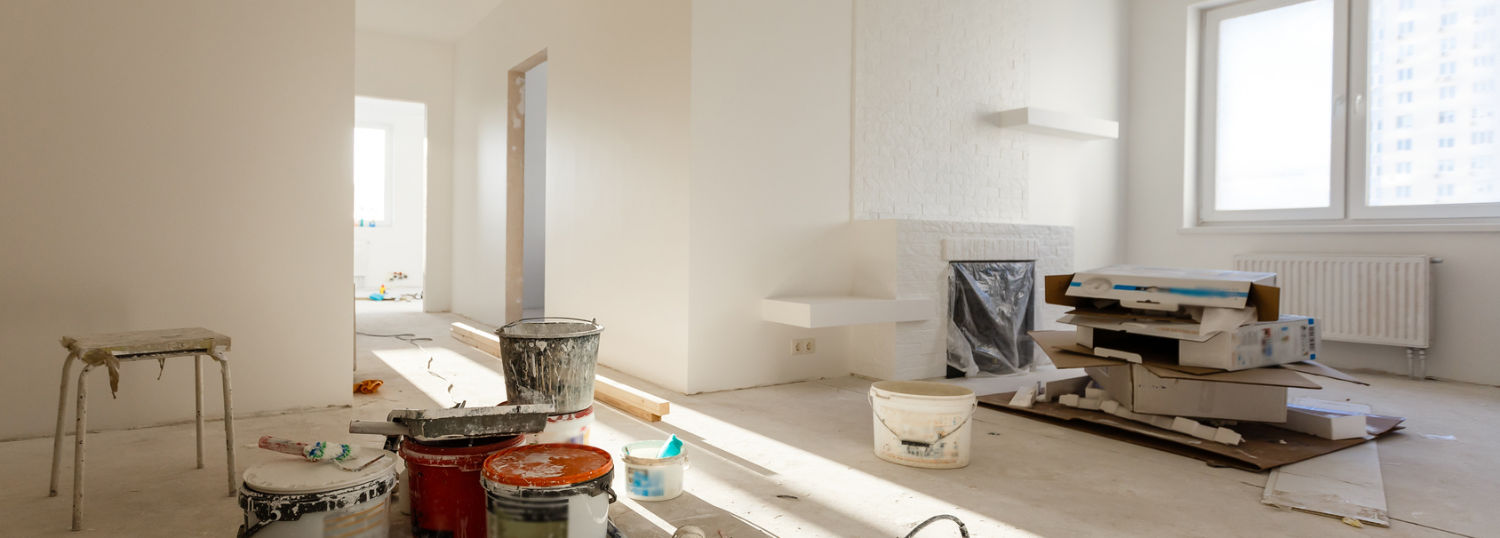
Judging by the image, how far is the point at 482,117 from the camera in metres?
6.84

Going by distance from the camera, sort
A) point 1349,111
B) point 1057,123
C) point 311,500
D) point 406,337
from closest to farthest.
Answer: point 311,500 < point 1349,111 < point 1057,123 < point 406,337

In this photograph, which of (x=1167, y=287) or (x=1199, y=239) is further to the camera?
(x=1199, y=239)

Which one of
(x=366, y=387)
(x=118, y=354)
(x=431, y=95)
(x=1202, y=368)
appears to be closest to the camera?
(x=118, y=354)

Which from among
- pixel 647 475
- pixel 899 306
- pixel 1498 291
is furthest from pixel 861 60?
pixel 1498 291

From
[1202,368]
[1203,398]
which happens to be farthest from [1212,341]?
[1203,398]

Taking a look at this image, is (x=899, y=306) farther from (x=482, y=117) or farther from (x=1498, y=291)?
(x=482, y=117)

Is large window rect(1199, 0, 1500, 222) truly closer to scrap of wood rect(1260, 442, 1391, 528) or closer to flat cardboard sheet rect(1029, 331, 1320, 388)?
flat cardboard sheet rect(1029, 331, 1320, 388)

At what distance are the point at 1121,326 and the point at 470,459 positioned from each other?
8.10ft

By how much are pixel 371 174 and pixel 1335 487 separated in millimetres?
11111

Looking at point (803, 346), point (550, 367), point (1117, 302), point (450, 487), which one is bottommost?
point (450, 487)

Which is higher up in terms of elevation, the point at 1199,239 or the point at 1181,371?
the point at 1199,239

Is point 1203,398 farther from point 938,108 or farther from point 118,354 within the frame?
point 118,354

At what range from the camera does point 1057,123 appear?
5.00m

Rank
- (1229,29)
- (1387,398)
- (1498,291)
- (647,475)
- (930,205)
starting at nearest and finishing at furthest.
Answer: (647,475), (1387,398), (1498,291), (930,205), (1229,29)
